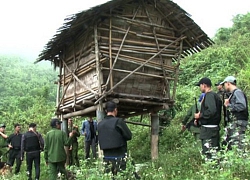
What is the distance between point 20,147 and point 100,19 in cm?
493

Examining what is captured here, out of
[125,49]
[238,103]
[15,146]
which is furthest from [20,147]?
[238,103]

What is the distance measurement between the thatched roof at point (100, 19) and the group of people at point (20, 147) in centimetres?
291

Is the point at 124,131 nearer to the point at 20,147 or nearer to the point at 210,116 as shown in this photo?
the point at 210,116

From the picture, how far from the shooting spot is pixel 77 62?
36.0 feet

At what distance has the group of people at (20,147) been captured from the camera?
896 centimetres

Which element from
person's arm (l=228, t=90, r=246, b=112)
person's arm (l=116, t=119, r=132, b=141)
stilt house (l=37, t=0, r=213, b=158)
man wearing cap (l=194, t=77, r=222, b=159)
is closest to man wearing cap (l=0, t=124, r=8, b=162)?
stilt house (l=37, t=0, r=213, b=158)

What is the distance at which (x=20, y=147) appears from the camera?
10.9 m

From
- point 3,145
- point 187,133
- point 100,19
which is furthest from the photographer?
point 187,133

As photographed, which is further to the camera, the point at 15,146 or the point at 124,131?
the point at 15,146

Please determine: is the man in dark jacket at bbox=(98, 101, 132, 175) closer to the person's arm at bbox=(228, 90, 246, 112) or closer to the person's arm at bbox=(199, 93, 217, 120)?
the person's arm at bbox=(199, 93, 217, 120)

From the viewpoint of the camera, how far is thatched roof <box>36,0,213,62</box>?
9.35m

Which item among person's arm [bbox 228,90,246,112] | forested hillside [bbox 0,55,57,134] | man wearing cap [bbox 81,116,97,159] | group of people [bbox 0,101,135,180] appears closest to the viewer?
group of people [bbox 0,101,135,180]

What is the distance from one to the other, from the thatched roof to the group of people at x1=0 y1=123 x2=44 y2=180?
2.91 meters

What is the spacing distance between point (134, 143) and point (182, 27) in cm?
550
